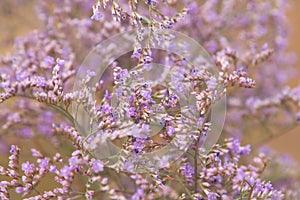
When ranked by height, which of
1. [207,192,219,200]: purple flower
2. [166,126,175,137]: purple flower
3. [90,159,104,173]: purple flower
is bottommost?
[207,192,219,200]: purple flower

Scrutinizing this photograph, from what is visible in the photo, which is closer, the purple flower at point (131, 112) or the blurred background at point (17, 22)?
the purple flower at point (131, 112)

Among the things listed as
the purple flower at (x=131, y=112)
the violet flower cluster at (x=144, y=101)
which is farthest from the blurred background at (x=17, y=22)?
the purple flower at (x=131, y=112)

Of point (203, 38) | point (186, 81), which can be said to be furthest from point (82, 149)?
point (203, 38)

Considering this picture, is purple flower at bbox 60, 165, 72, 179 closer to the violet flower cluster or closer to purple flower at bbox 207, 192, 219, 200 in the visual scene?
the violet flower cluster

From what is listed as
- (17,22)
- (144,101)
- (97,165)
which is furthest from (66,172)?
(17,22)

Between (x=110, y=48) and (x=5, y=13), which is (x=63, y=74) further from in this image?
(x=5, y=13)

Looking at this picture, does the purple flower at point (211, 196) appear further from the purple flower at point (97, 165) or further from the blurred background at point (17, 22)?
the blurred background at point (17, 22)

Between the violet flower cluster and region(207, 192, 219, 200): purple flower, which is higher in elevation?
the violet flower cluster

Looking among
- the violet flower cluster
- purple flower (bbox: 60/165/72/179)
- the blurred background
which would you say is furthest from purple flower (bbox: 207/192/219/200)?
the blurred background
